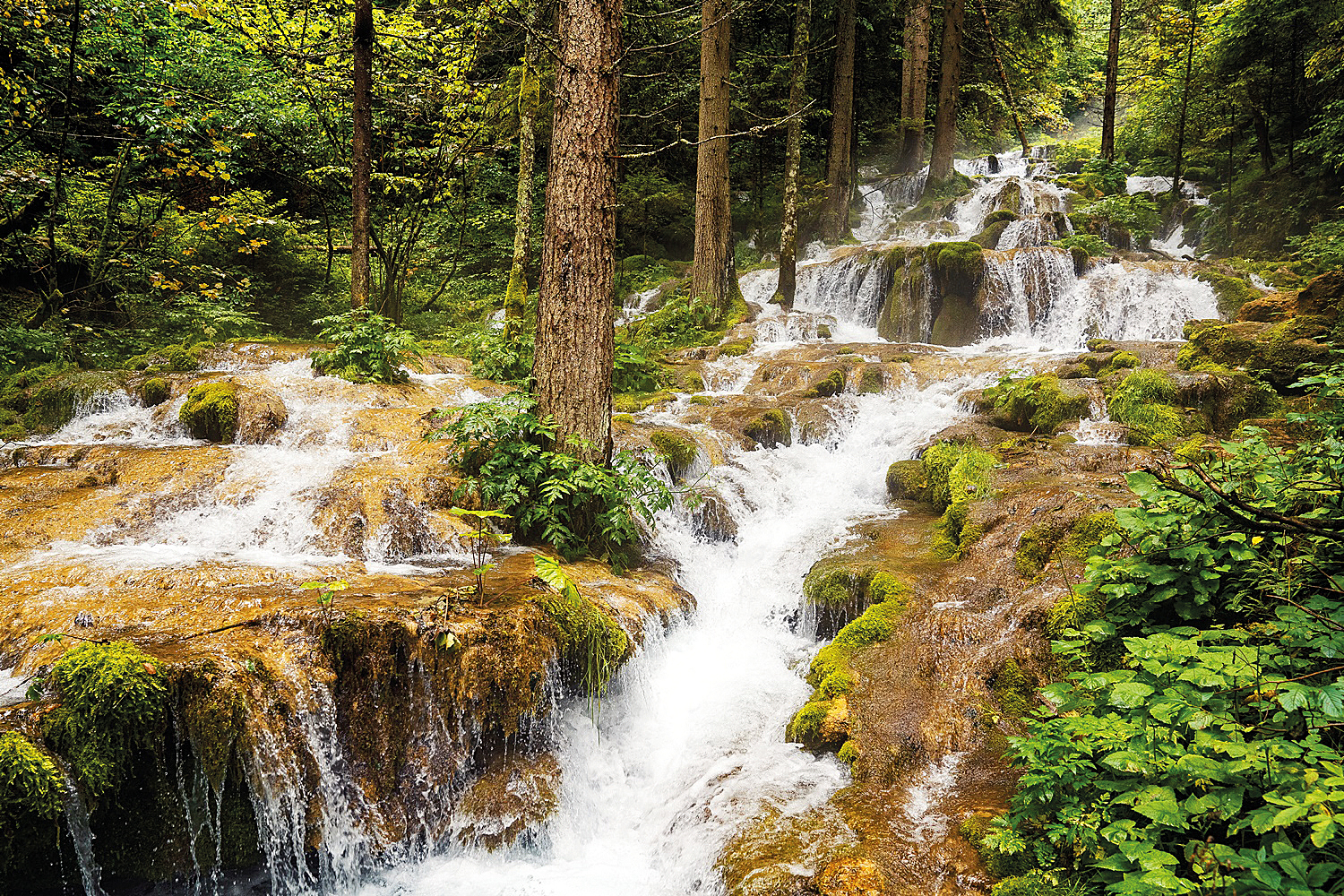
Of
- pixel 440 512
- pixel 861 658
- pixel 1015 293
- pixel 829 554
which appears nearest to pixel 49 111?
pixel 440 512

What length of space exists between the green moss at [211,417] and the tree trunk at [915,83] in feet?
76.6

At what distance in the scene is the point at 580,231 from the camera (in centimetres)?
587

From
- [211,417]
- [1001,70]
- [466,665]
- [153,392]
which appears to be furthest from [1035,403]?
[1001,70]

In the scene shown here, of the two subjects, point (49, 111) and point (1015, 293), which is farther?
point (1015, 293)

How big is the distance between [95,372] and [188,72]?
6223 mm

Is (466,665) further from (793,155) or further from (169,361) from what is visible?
(793,155)

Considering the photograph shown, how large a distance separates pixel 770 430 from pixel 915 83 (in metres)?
19.7

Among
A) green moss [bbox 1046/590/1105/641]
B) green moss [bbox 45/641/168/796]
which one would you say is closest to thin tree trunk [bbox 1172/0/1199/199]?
green moss [bbox 1046/590/1105/641]

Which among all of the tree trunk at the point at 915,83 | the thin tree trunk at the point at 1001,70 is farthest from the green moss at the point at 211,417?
the tree trunk at the point at 915,83

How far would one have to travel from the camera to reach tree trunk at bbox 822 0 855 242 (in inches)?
717

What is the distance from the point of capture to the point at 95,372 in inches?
348

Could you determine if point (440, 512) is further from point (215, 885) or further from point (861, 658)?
point (861, 658)

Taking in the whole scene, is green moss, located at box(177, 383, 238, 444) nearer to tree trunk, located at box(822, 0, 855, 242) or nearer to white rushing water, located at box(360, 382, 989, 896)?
white rushing water, located at box(360, 382, 989, 896)

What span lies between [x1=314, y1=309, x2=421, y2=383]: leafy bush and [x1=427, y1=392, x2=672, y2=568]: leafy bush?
Answer: 3495mm
